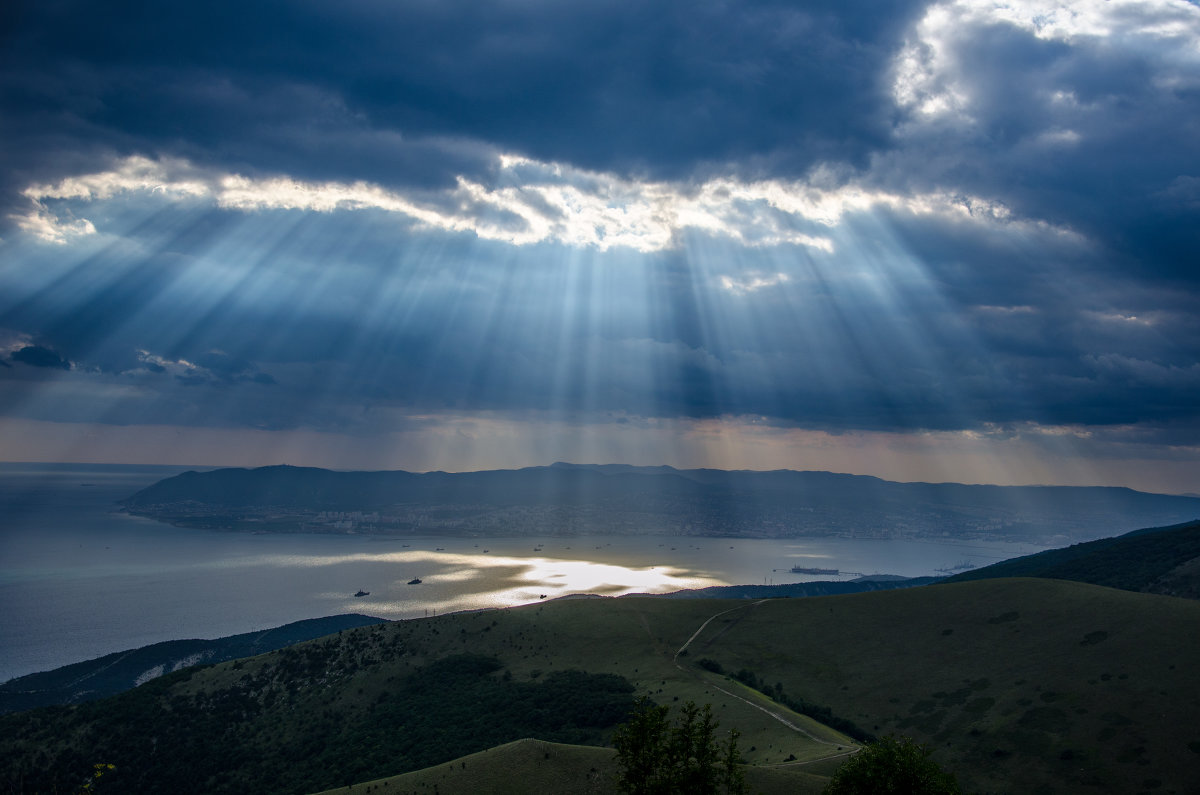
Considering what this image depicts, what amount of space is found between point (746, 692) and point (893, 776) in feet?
137

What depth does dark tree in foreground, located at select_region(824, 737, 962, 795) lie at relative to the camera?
103ft

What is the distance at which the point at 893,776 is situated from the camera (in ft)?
104

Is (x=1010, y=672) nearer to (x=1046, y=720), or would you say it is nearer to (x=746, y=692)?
(x=1046, y=720)

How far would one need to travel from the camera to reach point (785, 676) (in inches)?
3204

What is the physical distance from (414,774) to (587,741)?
20.1 metres

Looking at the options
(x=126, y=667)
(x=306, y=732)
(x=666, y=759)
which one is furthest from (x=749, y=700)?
(x=126, y=667)

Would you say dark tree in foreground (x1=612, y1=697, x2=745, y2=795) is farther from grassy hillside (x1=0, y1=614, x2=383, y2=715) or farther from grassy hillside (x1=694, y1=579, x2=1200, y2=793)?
grassy hillside (x1=0, y1=614, x2=383, y2=715)

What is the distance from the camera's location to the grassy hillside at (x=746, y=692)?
176 ft

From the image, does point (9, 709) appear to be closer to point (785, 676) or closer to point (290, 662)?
point (290, 662)

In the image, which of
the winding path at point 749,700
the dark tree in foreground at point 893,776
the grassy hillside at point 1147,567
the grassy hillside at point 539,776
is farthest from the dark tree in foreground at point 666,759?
the grassy hillside at point 1147,567

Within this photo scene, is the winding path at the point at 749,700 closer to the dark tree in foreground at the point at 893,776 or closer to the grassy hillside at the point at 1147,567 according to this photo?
the dark tree in foreground at the point at 893,776

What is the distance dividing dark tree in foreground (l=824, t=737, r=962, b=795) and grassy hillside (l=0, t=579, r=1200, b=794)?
827 centimetres

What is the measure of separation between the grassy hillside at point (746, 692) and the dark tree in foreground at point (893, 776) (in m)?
8.27

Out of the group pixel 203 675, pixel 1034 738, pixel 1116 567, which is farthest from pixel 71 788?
pixel 1116 567
